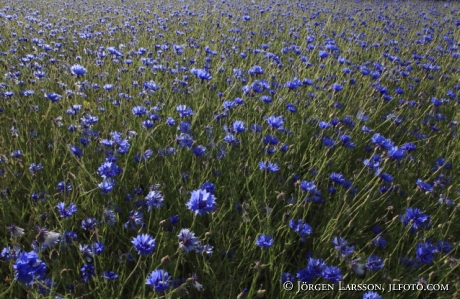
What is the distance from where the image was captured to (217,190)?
6.06 feet

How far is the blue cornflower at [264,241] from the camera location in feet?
4.40

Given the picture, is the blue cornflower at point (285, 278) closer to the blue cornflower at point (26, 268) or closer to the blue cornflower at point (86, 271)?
the blue cornflower at point (86, 271)

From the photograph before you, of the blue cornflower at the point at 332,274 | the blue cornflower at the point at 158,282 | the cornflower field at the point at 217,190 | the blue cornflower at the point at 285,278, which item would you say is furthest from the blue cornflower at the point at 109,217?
the blue cornflower at the point at 332,274

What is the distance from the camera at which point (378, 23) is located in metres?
6.37

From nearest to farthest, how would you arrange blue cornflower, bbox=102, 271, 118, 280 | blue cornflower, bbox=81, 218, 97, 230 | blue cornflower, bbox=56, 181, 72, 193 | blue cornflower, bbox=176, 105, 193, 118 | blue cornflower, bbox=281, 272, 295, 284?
blue cornflower, bbox=102, 271, 118, 280, blue cornflower, bbox=281, 272, 295, 284, blue cornflower, bbox=81, 218, 97, 230, blue cornflower, bbox=56, 181, 72, 193, blue cornflower, bbox=176, 105, 193, 118

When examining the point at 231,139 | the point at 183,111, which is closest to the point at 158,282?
the point at 231,139

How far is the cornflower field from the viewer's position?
4.37ft

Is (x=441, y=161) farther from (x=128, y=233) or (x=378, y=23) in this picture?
(x=378, y=23)

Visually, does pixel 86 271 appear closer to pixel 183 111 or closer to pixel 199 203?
pixel 199 203

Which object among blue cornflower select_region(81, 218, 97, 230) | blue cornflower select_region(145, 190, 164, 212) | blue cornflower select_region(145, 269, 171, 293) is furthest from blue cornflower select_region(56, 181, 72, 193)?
blue cornflower select_region(145, 269, 171, 293)

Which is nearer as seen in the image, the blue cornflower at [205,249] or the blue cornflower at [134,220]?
the blue cornflower at [205,249]

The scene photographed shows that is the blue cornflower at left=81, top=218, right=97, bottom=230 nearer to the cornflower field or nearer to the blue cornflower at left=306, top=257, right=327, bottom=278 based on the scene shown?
the cornflower field

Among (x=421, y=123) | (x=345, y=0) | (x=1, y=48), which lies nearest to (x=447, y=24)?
(x=345, y=0)

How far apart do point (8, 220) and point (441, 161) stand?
235 cm
